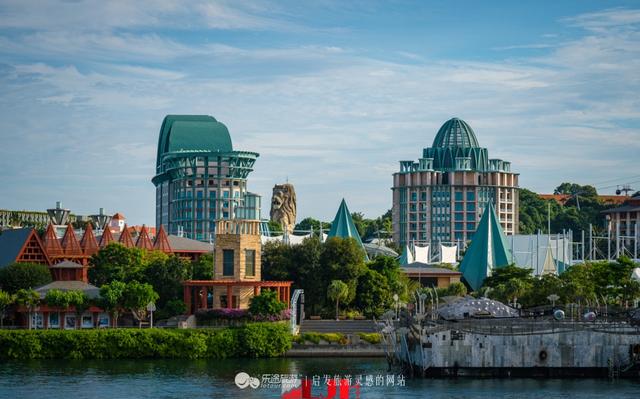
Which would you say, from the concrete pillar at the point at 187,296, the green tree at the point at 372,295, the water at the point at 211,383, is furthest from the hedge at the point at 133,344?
the green tree at the point at 372,295

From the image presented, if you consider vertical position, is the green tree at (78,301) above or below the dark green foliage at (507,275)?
below

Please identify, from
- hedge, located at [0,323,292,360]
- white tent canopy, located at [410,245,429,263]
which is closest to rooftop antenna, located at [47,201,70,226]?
white tent canopy, located at [410,245,429,263]

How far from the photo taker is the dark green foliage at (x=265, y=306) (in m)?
97.8

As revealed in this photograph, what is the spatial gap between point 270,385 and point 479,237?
261 feet

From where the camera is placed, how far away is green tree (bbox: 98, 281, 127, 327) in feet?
324

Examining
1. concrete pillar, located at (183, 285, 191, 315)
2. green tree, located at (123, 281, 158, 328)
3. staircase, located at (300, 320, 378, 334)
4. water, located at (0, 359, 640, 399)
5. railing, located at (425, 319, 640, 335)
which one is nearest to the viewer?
water, located at (0, 359, 640, 399)

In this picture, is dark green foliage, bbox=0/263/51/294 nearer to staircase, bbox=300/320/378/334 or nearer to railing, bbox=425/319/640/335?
staircase, bbox=300/320/378/334

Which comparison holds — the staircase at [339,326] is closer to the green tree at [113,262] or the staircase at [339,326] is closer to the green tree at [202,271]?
the green tree at [202,271]

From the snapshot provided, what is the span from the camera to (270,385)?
72.1 metres

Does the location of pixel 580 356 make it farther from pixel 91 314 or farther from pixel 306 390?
pixel 91 314

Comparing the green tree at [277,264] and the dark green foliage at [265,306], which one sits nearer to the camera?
the dark green foliage at [265,306]

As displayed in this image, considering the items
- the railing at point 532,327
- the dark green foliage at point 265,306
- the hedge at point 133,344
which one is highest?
the dark green foliage at point 265,306

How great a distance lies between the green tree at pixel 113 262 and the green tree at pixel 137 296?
12.7m

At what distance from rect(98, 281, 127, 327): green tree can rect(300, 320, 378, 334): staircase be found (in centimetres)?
1444
